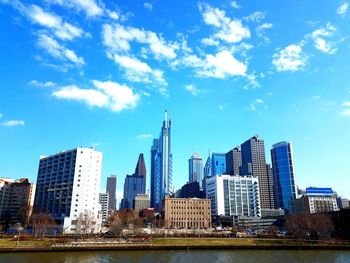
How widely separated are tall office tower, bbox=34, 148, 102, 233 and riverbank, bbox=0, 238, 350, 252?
67837mm

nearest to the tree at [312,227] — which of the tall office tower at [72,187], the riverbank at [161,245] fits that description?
the riverbank at [161,245]

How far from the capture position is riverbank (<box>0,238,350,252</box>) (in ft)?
270

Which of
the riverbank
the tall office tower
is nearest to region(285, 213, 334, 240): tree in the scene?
the riverbank

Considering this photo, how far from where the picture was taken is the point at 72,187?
534ft

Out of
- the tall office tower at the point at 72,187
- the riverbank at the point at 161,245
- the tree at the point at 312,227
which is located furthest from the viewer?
the tall office tower at the point at 72,187

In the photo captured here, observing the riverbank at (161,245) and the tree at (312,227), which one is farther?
the tree at (312,227)

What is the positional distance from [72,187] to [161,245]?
3360 inches

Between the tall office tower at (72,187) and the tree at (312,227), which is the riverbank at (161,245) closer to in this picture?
the tree at (312,227)

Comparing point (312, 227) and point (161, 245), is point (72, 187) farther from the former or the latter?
point (312, 227)

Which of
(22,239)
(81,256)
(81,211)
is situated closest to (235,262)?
(81,256)

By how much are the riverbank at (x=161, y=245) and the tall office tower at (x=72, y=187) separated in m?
67.8

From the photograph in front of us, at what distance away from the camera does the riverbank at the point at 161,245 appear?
82.2 meters

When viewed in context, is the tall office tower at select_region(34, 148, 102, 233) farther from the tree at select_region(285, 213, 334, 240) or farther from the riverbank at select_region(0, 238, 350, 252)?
the tree at select_region(285, 213, 334, 240)

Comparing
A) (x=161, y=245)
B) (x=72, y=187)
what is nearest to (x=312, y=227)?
(x=161, y=245)
